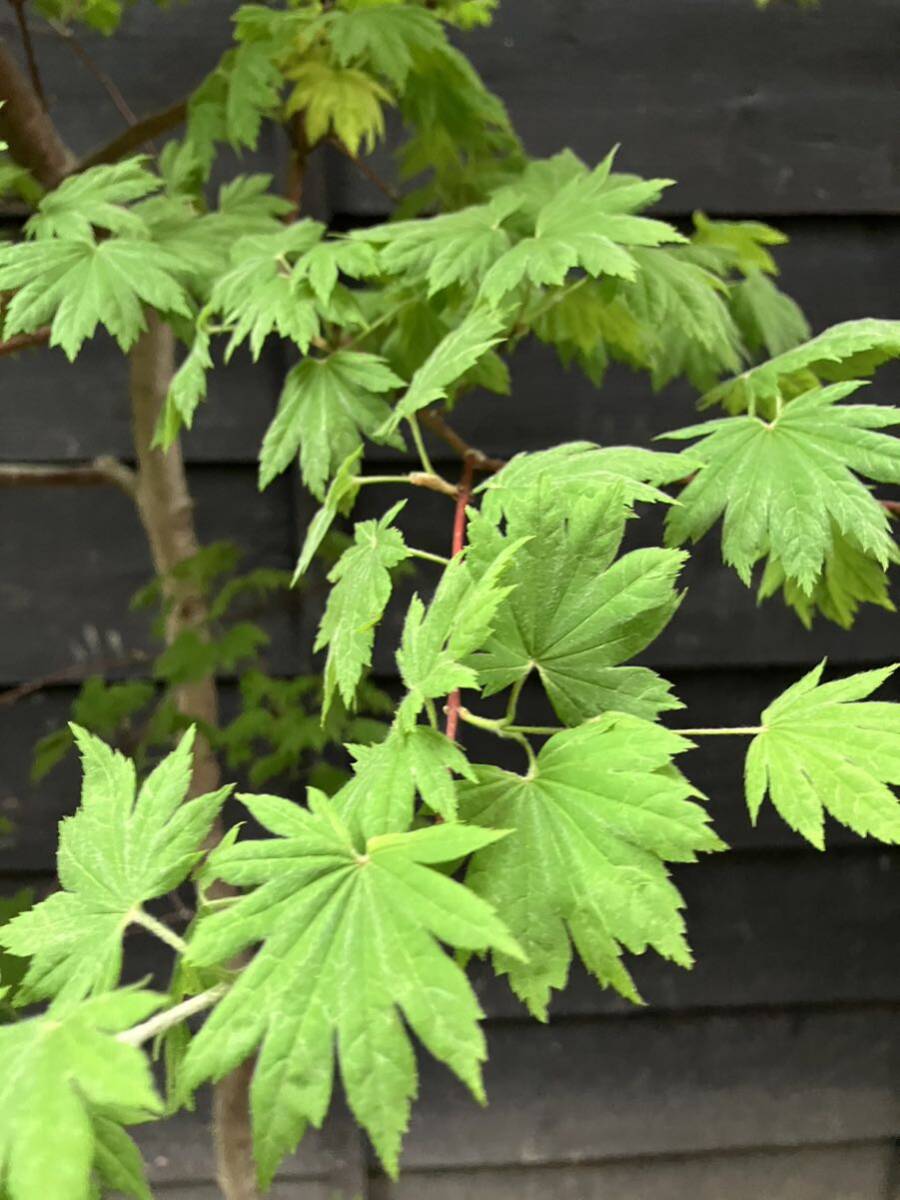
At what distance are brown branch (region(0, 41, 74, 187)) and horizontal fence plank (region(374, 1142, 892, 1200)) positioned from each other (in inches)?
50.2

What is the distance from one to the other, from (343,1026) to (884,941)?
1123 mm

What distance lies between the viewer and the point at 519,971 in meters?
0.35

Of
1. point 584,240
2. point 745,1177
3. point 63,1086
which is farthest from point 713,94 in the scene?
point 745,1177

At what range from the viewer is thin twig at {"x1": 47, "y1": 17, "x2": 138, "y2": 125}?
2.71 feet

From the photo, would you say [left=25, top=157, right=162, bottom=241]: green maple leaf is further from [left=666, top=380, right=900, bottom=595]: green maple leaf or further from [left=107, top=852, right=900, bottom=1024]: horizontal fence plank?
[left=107, top=852, right=900, bottom=1024]: horizontal fence plank

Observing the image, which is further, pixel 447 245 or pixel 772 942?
pixel 772 942

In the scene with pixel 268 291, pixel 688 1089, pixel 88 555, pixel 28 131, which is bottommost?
pixel 688 1089

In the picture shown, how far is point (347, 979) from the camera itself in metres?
0.30

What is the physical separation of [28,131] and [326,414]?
0.37 meters

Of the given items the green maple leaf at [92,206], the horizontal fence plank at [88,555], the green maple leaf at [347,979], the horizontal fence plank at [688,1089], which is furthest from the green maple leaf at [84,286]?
the horizontal fence plank at [688,1089]

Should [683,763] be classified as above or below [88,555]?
below

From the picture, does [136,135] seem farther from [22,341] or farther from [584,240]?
[584,240]

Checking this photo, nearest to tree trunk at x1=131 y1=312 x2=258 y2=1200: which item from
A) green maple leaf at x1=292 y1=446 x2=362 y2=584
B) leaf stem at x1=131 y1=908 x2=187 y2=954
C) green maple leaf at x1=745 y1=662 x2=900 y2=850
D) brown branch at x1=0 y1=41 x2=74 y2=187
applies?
brown branch at x1=0 y1=41 x2=74 y2=187

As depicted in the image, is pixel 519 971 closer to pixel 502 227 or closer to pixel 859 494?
pixel 859 494
